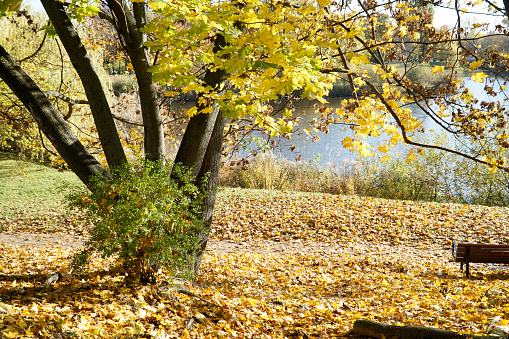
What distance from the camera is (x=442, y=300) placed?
4273 mm

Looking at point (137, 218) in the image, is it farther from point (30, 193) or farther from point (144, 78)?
point (30, 193)

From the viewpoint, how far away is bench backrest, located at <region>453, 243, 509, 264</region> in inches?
A: 222

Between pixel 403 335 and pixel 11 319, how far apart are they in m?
2.81

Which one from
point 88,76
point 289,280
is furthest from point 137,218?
point 289,280

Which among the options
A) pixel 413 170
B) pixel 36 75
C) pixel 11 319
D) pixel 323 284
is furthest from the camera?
pixel 413 170

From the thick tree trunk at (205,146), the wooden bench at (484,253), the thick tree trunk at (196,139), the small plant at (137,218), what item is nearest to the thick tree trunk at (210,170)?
the thick tree trunk at (205,146)

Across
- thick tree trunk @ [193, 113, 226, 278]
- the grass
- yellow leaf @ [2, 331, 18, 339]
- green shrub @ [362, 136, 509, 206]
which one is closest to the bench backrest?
thick tree trunk @ [193, 113, 226, 278]

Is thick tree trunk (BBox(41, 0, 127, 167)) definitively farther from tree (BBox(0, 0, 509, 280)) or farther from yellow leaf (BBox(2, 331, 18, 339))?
yellow leaf (BBox(2, 331, 18, 339))

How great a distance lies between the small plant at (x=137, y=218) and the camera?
3129 mm

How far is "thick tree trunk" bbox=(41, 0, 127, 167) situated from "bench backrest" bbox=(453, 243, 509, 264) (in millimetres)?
5185

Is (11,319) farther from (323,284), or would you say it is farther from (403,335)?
(323,284)

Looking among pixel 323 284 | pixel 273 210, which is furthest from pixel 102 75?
pixel 323 284

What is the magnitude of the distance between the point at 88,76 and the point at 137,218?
151 centimetres

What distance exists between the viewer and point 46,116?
3.40 meters
